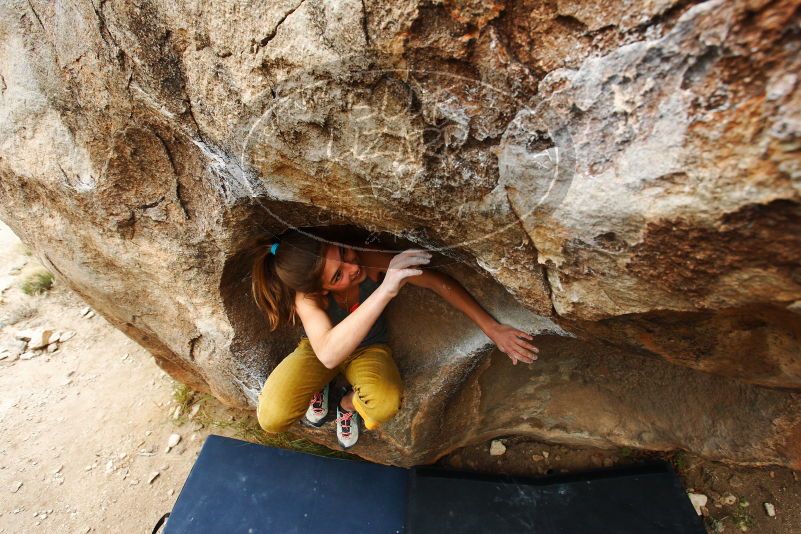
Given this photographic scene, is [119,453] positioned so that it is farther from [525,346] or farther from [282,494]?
[525,346]

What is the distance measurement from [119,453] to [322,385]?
1582mm

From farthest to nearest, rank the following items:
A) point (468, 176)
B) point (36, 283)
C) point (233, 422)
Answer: point (36, 283)
point (233, 422)
point (468, 176)

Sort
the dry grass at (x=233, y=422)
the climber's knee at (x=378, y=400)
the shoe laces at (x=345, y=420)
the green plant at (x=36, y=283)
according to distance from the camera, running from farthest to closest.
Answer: the green plant at (x=36, y=283) < the dry grass at (x=233, y=422) < the shoe laces at (x=345, y=420) < the climber's knee at (x=378, y=400)

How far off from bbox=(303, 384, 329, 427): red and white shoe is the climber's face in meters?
0.64

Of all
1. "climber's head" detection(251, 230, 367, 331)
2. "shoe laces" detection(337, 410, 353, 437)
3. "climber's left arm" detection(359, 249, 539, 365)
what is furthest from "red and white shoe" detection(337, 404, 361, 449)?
"climber's left arm" detection(359, 249, 539, 365)

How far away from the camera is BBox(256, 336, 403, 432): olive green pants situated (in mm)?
1632

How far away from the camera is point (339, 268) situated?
1460 mm

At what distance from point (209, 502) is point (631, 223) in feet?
6.34

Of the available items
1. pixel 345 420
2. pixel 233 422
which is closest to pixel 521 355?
pixel 345 420

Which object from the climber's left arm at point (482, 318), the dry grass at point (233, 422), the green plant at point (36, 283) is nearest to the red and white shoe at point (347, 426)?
the dry grass at point (233, 422)

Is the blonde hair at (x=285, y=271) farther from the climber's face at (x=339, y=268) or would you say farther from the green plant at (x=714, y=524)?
the green plant at (x=714, y=524)

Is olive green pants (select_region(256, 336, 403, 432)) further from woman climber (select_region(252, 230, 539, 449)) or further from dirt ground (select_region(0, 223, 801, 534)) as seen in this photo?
dirt ground (select_region(0, 223, 801, 534))

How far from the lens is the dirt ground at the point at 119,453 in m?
1.97

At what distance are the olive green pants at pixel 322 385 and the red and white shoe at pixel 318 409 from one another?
188 mm
